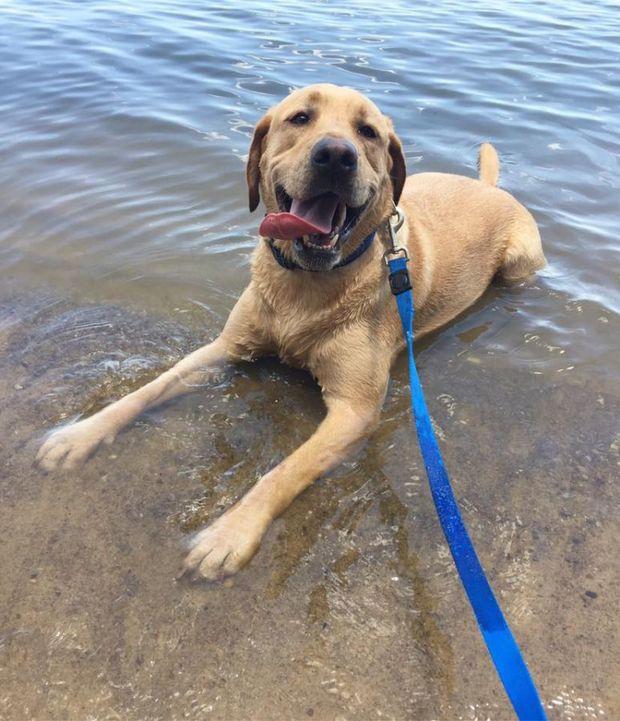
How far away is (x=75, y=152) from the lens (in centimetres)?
666

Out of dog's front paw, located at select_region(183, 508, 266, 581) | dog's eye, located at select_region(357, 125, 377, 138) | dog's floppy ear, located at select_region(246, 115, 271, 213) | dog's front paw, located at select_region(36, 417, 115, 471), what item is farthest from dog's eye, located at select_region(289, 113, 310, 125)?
dog's front paw, located at select_region(183, 508, 266, 581)

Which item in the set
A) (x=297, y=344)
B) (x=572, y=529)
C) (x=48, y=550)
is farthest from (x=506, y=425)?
(x=48, y=550)

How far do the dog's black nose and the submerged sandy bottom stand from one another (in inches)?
52.6

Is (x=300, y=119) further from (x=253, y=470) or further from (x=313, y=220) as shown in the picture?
(x=253, y=470)

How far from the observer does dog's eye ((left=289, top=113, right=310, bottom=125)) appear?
10.3 feet

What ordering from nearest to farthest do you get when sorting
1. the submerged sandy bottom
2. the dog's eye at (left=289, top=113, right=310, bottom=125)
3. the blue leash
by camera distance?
the blue leash < the submerged sandy bottom < the dog's eye at (left=289, top=113, right=310, bottom=125)

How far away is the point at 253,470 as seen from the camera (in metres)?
3.00

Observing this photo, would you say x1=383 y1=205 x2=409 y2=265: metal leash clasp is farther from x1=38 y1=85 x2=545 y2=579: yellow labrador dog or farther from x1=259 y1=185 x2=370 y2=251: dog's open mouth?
x1=259 y1=185 x2=370 y2=251: dog's open mouth

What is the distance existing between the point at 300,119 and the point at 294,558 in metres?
2.15

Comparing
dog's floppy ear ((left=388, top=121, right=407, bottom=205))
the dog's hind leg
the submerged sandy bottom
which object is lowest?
the submerged sandy bottom

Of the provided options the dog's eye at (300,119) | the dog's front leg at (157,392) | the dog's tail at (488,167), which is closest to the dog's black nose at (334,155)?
the dog's eye at (300,119)

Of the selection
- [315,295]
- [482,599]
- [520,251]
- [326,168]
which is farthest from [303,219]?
[520,251]

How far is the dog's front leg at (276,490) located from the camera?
249 centimetres

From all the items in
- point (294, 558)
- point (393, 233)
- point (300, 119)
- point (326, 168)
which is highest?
point (300, 119)
